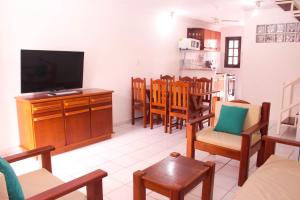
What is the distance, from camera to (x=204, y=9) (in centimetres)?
558

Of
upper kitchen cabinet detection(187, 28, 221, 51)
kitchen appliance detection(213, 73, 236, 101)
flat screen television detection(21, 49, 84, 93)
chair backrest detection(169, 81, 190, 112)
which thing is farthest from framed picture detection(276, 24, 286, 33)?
flat screen television detection(21, 49, 84, 93)

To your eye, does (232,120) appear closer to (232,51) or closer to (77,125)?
(77,125)

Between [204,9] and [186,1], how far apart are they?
3.17 ft

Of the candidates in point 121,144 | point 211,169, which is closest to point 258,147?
point 211,169

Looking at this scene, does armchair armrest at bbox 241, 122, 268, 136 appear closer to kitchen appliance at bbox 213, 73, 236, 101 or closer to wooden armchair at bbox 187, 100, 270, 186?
wooden armchair at bbox 187, 100, 270, 186

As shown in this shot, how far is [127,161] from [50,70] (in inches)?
66.2

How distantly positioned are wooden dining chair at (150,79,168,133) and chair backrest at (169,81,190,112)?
0.39 feet

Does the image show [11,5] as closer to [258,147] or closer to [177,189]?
[177,189]

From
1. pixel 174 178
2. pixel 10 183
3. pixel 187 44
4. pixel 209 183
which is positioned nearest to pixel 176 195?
pixel 174 178

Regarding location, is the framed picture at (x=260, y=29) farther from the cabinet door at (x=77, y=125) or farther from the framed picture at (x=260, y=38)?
the cabinet door at (x=77, y=125)

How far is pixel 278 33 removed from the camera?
201 inches

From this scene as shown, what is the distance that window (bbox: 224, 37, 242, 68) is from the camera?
899 centimetres

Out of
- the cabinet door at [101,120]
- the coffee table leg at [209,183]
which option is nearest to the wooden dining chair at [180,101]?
the cabinet door at [101,120]

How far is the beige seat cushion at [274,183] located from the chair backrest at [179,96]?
2.22m
